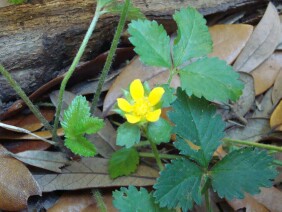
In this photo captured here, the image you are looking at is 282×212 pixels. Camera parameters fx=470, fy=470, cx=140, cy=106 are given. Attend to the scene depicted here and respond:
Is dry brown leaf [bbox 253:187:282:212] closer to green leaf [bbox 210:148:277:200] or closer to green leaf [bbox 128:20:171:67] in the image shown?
green leaf [bbox 210:148:277:200]

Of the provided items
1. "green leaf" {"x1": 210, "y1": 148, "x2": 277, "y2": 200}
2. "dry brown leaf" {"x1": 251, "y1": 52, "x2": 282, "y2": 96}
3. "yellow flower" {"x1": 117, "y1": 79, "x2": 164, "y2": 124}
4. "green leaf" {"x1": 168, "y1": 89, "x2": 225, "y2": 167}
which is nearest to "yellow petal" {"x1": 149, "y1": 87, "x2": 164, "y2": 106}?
"yellow flower" {"x1": 117, "y1": 79, "x2": 164, "y2": 124}

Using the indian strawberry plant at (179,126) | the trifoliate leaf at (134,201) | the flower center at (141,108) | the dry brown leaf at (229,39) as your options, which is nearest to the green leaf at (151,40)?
the indian strawberry plant at (179,126)

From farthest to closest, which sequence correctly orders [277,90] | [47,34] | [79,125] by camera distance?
[277,90] → [47,34] → [79,125]

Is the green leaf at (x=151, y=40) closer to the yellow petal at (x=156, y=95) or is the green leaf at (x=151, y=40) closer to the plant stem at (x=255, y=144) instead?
the yellow petal at (x=156, y=95)

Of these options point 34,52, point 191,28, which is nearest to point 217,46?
point 191,28

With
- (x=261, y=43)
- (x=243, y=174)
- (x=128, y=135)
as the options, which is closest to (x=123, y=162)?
(x=128, y=135)

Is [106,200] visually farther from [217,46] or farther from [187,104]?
[217,46]

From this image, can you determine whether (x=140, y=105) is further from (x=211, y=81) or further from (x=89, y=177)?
(x=89, y=177)
